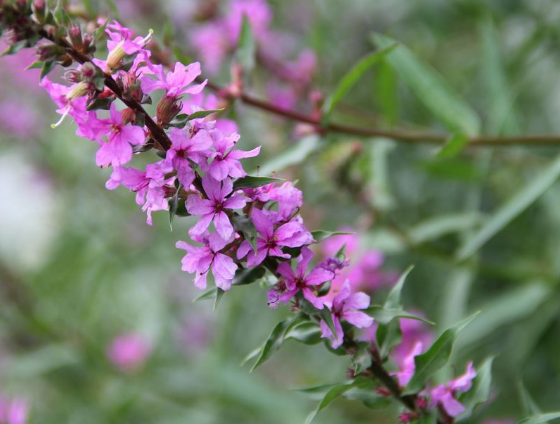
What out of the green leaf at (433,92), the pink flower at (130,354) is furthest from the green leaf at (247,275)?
the pink flower at (130,354)

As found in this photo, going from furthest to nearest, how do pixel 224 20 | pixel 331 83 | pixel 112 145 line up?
pixel 331 83 → pixel 224 20 → pixel 112 145

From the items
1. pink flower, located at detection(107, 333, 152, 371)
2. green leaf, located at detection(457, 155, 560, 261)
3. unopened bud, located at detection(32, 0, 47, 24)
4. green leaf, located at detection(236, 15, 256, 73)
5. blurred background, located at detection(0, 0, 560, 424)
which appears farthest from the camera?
pink flower, located at detection(107, 333, 152, 371)

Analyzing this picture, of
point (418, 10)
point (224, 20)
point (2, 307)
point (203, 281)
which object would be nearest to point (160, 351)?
point (2, 307)

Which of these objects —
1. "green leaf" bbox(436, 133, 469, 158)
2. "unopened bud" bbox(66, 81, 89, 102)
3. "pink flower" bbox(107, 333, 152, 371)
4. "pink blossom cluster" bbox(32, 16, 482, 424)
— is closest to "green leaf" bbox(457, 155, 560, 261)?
"green leaf" bbox(436, 133, 469, 158)

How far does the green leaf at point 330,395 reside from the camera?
60 cm

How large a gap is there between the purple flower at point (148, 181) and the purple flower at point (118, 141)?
12 millimetres

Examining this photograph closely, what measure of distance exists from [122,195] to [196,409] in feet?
2.76

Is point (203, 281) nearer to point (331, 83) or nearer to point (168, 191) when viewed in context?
point (168, 191)

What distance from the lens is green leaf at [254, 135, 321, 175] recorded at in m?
1.01

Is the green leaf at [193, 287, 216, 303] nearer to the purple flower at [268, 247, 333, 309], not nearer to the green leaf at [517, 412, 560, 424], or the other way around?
the purple flower at [268, 247, 333, 309]

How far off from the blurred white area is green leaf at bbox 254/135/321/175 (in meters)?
1.34

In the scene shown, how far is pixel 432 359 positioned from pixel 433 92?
629 mm

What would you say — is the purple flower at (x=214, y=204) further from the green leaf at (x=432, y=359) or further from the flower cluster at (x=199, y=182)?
the green leaf at (x=432, y=359)

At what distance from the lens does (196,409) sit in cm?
175
